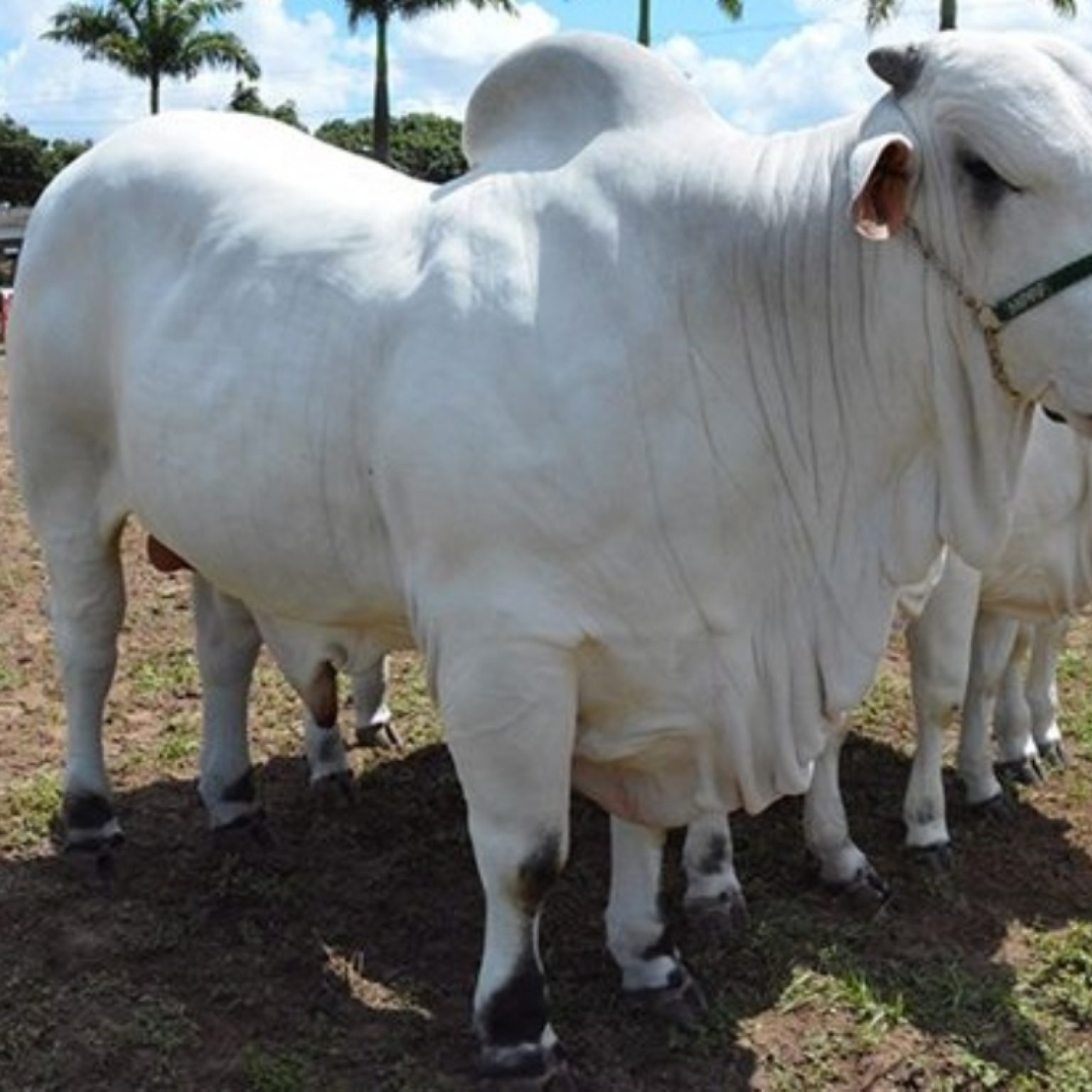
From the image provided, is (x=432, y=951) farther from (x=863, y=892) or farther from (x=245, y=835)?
(x=863, y=892)

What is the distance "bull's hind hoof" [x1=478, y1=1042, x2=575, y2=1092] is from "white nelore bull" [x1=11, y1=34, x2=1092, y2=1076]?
0.01 meters

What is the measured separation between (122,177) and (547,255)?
4.22ft

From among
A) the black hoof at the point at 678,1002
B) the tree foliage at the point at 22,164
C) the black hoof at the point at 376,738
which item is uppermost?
the black hoof at the point at 678,1002

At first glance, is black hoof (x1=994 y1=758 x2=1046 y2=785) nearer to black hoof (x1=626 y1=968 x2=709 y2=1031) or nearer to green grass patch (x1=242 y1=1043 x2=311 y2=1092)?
black hoof (x1=626 y1=968 x2=709 y2=1031)

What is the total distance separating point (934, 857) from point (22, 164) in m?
56.2

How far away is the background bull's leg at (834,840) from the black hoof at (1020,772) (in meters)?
0.96

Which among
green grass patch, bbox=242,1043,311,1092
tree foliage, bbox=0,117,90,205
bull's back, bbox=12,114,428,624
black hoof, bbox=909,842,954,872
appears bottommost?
tree foliage, bbox=0,117,90,205

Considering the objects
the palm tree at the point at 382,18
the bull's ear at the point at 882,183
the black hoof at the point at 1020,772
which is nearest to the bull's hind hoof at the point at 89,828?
the black hoof at the point at 1020,772

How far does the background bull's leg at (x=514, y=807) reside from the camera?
2.77 meters

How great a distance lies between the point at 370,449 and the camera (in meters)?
2.88

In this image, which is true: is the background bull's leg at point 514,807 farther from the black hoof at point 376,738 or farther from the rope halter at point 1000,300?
the black hoof at point 376,738

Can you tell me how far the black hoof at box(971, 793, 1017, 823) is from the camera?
14.7 feet

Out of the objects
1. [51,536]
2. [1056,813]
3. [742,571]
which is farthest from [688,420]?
[1056,813]

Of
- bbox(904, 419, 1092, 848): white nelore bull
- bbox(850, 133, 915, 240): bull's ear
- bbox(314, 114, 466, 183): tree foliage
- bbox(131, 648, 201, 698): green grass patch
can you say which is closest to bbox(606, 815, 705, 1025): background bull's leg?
bbox(904, 419, 1092, 848): white nelore bull
